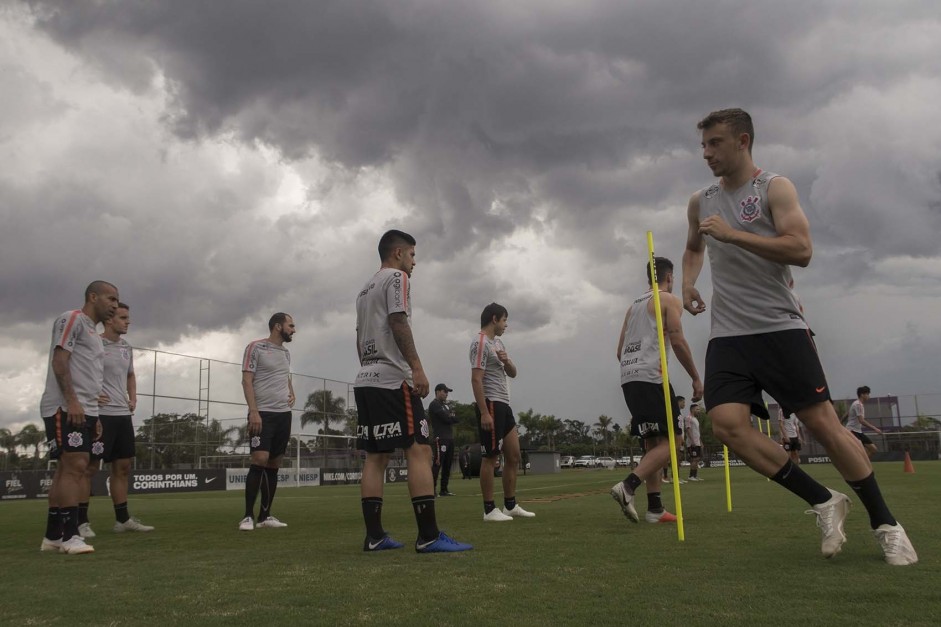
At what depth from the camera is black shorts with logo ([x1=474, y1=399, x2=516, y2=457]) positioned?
286 inches

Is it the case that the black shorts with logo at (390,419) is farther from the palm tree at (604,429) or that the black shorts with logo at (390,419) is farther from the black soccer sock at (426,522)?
the palm tree at (604,429)

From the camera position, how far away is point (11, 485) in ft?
72.8

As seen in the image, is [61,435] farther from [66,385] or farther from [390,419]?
[390,419]

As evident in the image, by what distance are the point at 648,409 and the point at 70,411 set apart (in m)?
4.57

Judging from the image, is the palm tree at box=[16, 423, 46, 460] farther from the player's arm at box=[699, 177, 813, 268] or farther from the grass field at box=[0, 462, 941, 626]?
the player's arm at box=[699, 177, 813, 268]

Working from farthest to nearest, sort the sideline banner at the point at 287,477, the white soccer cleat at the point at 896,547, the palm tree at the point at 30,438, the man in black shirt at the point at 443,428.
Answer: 1. the sideline banner at the point at 287,477
2. the palm tree at the point at 30,438
3. the man in black shirt at the point at 443,428
4. the white soccer cleat at the point at 896,547

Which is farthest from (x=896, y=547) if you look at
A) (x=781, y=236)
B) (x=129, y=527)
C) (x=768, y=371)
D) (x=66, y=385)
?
(x=129, y=527)

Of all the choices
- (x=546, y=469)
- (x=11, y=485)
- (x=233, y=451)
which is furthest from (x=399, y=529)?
(x=546, y=469)

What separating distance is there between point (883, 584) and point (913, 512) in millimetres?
4048

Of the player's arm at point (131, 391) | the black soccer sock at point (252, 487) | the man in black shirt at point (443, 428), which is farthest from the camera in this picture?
the man in black shirt at point (443, 428)

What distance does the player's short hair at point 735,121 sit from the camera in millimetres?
3918

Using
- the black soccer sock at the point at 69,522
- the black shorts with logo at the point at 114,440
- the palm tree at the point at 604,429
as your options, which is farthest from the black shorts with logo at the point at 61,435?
the palm tree at the point at 604,429

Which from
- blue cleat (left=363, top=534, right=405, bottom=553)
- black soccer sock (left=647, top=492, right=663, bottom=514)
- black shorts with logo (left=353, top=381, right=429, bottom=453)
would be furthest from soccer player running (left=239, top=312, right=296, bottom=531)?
black soccer sock (left=647, top=492, right=663, bottom=514)

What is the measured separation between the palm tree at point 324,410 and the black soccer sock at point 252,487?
2625cm
